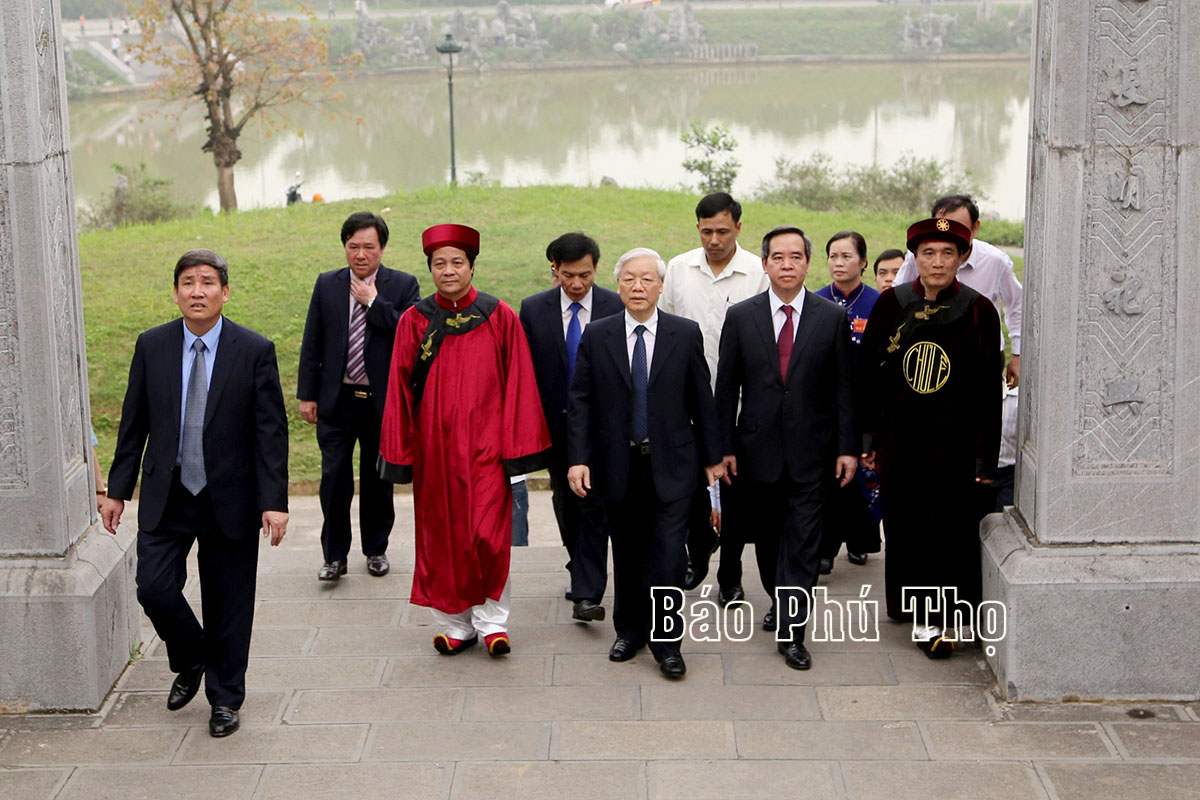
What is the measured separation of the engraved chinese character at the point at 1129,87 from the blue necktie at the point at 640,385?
72.2 inches

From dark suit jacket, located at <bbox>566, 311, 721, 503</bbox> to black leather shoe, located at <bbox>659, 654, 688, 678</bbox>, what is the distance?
58 cm

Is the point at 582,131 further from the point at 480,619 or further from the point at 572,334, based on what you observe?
the point at 480,619

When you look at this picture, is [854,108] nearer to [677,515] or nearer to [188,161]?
[188,161]

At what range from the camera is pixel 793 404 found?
17.2 ft

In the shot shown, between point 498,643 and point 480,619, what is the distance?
0.15 meters

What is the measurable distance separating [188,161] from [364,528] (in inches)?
904

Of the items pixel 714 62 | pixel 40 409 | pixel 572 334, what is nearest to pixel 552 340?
pixel 572 334

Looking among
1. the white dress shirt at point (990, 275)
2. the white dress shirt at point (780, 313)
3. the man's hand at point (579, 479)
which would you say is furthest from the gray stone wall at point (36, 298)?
the white dress shirt at point (990, 275)

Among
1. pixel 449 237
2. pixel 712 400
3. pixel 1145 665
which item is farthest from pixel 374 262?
pixel 1145 665

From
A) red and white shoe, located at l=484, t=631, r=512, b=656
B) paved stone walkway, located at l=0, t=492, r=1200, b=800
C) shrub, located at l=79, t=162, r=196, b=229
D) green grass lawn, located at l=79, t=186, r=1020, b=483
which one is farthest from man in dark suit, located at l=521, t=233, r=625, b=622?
shrub, located at l=79, t=162, r=196, b=229

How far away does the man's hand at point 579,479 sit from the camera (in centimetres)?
516

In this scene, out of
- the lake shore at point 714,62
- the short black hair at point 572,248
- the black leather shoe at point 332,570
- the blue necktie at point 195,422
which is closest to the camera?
the blue necktie at point 195,422

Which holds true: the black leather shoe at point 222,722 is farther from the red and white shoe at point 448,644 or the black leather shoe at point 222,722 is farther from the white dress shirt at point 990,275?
the white dress shirt at point 990,275

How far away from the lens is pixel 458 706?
16.0 ft
